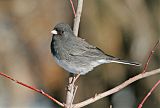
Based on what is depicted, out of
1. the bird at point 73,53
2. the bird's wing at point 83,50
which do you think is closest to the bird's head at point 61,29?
the bird at point 73,53

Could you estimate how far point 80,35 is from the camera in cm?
573

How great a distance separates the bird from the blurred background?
2.48m

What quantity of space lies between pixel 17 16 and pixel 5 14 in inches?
7.4

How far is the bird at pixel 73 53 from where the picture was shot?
9.75 ft

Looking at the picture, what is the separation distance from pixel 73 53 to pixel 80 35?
264 cm

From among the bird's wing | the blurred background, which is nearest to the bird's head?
the bird's wing

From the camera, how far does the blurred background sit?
5695 mm

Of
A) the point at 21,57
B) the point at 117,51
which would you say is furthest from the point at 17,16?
the point at 117,51

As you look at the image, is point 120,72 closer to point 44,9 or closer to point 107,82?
point 107,82

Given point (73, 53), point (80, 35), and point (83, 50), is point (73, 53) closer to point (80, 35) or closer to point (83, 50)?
point (83, 50)

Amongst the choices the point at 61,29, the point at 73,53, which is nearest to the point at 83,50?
the point at 73,53

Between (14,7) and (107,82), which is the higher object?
(14,7)

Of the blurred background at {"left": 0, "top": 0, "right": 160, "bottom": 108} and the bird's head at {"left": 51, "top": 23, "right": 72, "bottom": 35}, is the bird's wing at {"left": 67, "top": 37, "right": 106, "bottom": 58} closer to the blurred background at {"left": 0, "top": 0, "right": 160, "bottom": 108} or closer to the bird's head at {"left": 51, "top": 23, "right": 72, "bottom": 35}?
the bird's head at {"left": 51, "top": 23, "right": 72, "bottom": 35}

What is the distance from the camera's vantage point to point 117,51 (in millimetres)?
5754
